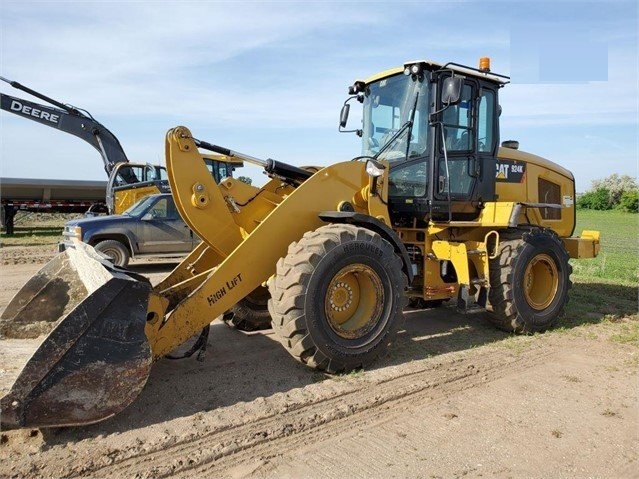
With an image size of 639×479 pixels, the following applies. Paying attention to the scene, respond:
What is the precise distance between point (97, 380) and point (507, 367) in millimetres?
3698

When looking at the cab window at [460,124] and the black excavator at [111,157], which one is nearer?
the cab window at [460,124]

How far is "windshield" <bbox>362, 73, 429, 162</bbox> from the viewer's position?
597 cm

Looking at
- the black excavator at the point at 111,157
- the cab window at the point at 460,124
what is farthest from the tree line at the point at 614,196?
the cab window at the point at 460,124

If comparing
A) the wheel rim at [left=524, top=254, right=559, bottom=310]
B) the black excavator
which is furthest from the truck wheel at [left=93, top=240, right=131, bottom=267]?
the wheel rim at [left=524, top=254, right=559, bottom=310]

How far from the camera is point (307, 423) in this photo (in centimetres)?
379

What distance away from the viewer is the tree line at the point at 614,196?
5458cm

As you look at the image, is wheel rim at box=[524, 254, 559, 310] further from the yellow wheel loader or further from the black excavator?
the black excavator

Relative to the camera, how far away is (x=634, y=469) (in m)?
3.33

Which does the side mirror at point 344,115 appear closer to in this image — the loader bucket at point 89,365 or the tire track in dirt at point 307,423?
the tire track in dirt at point 307,423

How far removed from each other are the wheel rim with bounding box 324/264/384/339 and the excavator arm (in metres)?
14.1

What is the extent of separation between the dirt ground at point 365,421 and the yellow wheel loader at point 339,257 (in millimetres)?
260

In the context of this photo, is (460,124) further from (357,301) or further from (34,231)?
(34,231)

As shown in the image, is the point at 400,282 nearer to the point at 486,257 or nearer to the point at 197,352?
the point at 486,257

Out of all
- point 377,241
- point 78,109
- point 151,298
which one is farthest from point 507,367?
point 78,109
